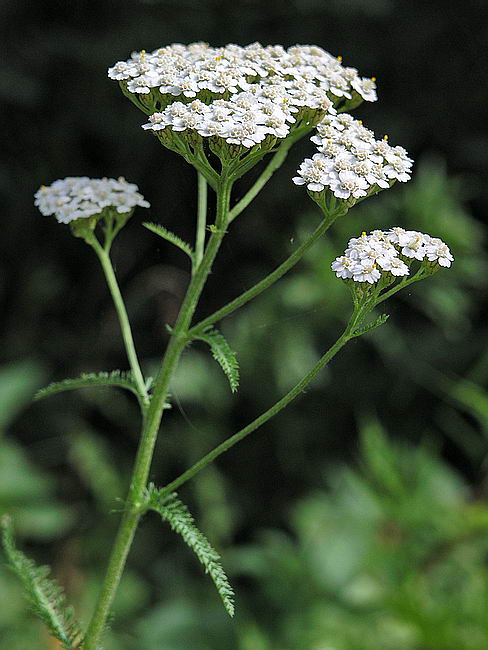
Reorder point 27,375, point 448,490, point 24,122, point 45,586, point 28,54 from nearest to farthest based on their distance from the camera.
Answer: point 45,586 < point 448,490 < point 27,375 < point 28,54 < point 24,122

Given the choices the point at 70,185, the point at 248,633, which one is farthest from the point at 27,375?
the point at 70,185

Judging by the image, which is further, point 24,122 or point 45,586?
point 24,122

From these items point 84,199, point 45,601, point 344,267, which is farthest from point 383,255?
point 45,601

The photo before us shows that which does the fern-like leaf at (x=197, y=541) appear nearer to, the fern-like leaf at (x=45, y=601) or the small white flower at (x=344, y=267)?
the fern-like leaf at (x=45, y=601)

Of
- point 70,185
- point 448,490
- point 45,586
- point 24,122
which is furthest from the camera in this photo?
point 24,122

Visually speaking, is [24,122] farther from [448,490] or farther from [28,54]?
[448,490]

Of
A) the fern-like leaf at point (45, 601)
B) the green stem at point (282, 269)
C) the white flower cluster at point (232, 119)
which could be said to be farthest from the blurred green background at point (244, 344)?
the white flower cluster at point (232, 119)
